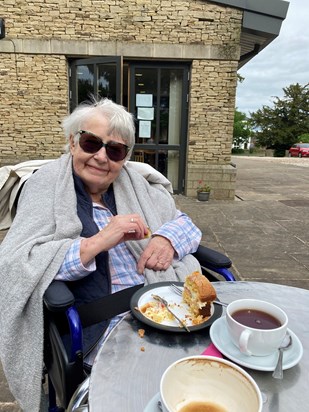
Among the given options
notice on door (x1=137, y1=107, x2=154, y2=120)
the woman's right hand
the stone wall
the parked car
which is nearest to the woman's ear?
the woman's right hand

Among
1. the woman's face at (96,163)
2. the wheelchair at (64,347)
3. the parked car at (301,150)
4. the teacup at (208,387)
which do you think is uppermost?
the woman's face at (96,163)

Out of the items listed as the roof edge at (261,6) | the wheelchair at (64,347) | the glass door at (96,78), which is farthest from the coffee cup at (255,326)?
the roof edge at (261,6)

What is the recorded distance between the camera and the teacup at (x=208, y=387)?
72 centimetres

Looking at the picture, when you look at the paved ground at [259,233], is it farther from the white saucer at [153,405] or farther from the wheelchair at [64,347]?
the white saucer at [153,405]

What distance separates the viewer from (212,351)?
95 cm

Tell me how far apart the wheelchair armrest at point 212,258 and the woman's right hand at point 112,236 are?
0.39 m

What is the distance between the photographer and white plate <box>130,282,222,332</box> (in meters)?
1.06

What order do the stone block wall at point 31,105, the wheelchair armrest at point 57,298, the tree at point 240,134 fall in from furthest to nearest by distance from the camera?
the tree at point 240,134, the stone block wall at point 31,105, the wheelchair armrest at point 57,298

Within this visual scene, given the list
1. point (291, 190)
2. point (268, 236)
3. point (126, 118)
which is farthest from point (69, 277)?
point (291, 190)

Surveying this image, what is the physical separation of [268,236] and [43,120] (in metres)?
5.01

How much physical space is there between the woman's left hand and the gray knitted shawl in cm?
4

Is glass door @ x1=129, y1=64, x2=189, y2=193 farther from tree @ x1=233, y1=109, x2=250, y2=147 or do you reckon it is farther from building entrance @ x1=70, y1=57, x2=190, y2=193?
tree @ x1=233, y1=109, x2=250, y2=147

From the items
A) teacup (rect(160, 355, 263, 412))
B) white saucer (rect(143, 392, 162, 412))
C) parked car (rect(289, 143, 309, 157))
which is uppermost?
teacup (rect(160, 355, 263, 412))

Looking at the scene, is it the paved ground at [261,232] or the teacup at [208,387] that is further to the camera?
the paved ground at [261,232]
